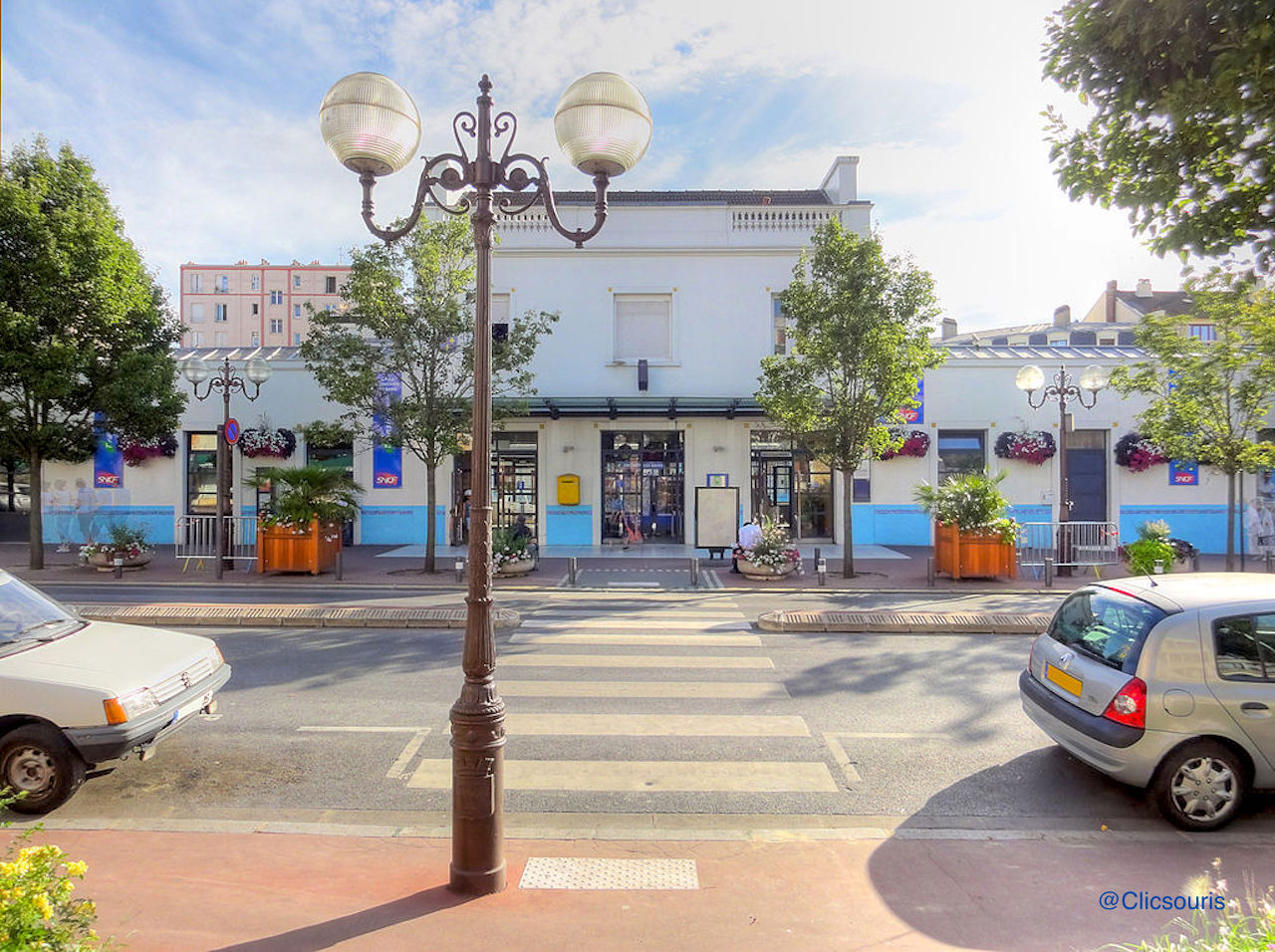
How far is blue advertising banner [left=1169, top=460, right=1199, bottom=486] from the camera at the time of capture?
73.0ft

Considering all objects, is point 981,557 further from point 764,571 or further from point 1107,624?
point 1107,624

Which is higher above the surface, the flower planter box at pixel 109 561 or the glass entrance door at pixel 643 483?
the glass entrance door at pixel 643 483

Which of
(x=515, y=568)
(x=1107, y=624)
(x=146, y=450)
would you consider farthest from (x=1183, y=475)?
(x=146, y=450)

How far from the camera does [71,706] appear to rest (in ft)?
16.8

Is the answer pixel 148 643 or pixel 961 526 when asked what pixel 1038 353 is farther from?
pixel 148 643

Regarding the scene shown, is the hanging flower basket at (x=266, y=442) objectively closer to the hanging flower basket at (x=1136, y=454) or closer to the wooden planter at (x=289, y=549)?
the wooden planter at (x=289, y=549)

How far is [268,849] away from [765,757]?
3539mm

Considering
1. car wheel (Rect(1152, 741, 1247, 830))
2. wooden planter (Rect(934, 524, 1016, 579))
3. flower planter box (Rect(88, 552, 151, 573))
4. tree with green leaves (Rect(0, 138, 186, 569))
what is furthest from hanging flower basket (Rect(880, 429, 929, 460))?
flower planter box (Rect(88, 552, 151, 573))

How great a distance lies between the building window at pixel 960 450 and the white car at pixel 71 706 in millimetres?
20857

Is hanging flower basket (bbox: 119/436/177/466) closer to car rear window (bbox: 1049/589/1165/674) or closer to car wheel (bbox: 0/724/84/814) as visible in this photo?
car wheel (bbox: 0/724/84/814)

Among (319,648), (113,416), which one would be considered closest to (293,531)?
(113,416)

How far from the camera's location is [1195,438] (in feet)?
53.4

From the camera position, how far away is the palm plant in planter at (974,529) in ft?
52.2

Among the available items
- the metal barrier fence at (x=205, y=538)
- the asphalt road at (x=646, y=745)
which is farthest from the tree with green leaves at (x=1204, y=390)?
the metal barrier fence at (x=205, y=538)
